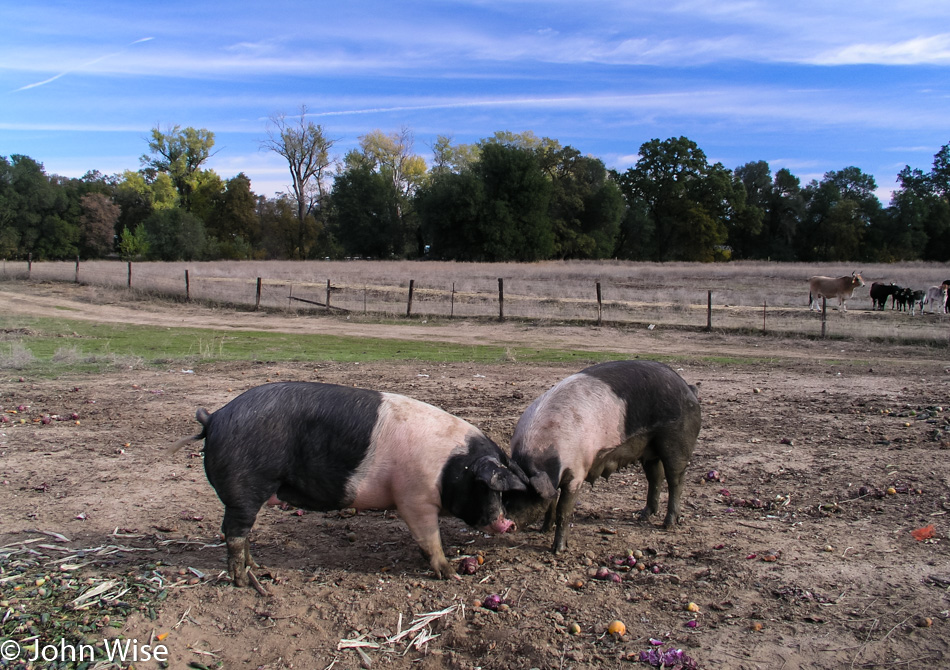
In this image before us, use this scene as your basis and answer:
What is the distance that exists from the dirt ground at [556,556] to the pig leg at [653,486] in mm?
216

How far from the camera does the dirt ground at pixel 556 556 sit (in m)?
4.18

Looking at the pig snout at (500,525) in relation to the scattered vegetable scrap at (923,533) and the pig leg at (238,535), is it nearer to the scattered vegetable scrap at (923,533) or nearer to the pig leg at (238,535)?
the pig leg at (238,535)

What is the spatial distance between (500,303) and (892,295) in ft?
49.8

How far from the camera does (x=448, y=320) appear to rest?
25000 millimetres

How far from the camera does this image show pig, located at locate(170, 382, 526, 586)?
474 centimetres

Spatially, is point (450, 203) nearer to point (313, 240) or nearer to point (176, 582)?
point (313, 240)

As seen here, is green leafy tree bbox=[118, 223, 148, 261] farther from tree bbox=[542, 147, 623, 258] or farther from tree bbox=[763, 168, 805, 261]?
tree bbox=[763, 168, 805, 261]

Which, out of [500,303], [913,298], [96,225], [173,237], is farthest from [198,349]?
[96,225]

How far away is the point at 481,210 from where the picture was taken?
59875mm

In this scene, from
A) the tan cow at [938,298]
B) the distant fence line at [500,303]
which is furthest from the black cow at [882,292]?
the distant fence line at [500,303]

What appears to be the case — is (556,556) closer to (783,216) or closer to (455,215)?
(455,215)

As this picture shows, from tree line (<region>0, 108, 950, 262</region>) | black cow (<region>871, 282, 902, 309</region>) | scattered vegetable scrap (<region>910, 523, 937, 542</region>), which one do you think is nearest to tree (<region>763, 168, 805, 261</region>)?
tree line (<region>0, 108, 950, 262</region>)

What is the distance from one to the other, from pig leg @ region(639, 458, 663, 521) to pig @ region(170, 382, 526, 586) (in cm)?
183

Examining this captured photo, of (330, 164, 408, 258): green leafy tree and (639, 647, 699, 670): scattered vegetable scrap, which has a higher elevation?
(330, 164, 408, 258): green leafy tree
